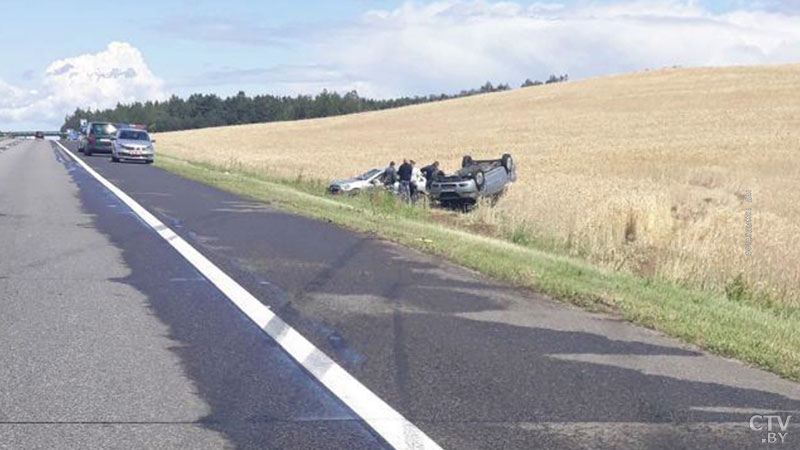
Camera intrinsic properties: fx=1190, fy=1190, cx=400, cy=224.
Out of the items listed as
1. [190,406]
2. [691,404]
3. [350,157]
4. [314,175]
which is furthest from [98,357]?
[350,157]

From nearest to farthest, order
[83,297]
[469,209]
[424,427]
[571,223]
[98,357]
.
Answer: [424,427] → [98,357] → [83,297] → [571,223] → [469,209]

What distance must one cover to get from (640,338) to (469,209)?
19754 millimetres

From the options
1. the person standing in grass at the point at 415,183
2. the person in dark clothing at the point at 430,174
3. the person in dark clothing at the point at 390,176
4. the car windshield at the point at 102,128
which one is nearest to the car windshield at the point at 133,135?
the car windshield at the point at 102,128

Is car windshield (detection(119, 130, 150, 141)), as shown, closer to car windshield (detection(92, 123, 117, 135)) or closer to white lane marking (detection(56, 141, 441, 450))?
car windshield (detection(92, 123, 117, 135))

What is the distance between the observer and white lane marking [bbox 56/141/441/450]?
640 cm

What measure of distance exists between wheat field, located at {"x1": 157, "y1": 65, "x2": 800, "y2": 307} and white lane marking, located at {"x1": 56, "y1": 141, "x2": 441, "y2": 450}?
6716 millimetres

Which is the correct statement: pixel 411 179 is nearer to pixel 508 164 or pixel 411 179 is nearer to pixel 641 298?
pixel 508 164

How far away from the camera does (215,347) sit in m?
8.76

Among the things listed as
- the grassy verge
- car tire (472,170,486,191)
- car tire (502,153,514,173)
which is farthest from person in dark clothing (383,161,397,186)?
the grassy verge

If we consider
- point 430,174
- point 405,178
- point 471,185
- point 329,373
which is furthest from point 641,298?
point 430,174

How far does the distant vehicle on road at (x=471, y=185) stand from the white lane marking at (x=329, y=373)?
1578 cm

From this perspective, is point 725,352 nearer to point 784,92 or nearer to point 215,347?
point 215,347

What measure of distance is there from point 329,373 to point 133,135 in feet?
150

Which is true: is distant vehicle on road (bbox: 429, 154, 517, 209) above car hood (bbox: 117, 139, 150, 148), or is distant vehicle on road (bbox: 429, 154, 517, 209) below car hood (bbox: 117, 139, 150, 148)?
above
